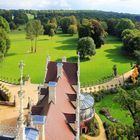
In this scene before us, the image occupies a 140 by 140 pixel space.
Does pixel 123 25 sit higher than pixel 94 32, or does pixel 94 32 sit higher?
pixel 123 25

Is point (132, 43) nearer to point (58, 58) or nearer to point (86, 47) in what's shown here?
point (86, 47)

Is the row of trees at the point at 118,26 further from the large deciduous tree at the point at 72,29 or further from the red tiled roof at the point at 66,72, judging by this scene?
the red tiled roof at the point at 66,72

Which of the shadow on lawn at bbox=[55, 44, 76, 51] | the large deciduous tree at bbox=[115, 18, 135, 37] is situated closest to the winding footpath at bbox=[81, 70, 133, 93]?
the shadow on lawn at bbox=[55, 44, 76, 51]

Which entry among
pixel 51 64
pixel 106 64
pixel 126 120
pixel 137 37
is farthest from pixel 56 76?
pixel 137 37

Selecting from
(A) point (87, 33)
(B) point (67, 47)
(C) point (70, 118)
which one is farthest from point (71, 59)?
(C) point (70, 118)

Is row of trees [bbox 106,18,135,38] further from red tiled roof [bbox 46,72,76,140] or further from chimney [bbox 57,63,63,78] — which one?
red tiled roof [bbox 46,72,76,140]

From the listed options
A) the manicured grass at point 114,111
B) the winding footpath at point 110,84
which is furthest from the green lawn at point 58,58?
the manicured grass at point 114,111

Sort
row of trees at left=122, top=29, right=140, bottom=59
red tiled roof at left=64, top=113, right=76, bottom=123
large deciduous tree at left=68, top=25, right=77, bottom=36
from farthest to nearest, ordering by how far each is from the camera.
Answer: large deciduous tree at left=68, top=25, right=77, bottom=36 → row of trees at left=122, top=29, right=140, bottom=59 → red tiled roof at left=64, top=113, right=76, bottom=123

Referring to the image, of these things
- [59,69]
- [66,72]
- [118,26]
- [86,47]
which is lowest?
[86,47]

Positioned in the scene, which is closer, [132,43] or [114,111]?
[114,111]
